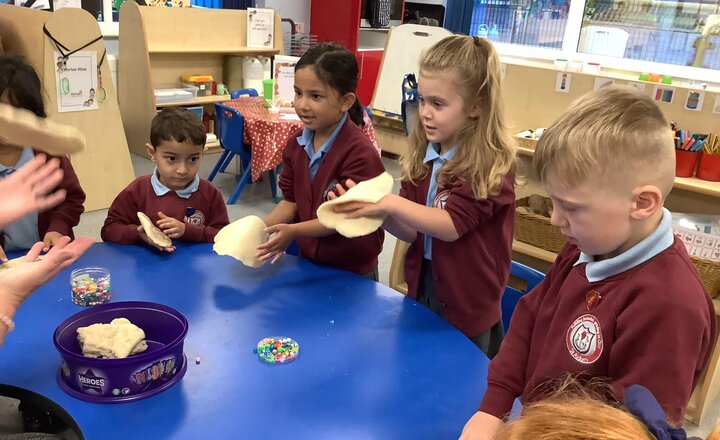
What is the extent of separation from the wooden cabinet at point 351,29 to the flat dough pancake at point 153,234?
3.88 m

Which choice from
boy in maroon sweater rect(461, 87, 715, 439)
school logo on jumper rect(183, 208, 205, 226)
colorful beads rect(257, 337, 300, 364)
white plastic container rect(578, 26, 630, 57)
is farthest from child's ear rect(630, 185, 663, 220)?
white plastic container rect(578, 26, 630, 57)

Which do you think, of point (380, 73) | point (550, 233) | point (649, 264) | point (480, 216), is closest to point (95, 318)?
point (480, 216)

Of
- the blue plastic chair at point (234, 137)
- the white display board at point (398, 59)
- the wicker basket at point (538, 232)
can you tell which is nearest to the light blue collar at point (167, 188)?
the wicker basket at point (538, 232)

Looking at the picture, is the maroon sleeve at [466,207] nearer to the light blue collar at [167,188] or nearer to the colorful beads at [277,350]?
the colorful beads at [277,350]

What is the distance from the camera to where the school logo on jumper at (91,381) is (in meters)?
0.98

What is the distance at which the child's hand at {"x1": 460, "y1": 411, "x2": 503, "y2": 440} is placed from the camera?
3.04ft

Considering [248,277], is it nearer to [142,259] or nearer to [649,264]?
[142,259]

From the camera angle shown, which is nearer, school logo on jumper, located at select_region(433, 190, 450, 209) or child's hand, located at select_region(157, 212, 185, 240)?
school logo on jumper, located at select_region(433, 190, 450, 209)

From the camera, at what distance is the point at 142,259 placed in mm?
1521

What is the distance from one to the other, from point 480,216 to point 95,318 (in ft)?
2.77

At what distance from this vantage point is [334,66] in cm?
164

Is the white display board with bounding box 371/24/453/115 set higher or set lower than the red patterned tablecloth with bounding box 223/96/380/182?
higher

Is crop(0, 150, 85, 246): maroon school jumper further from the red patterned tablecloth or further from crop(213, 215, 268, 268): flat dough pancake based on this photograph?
the red patterned tablecloth

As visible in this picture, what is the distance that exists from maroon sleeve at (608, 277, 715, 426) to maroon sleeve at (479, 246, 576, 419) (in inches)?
8.2
